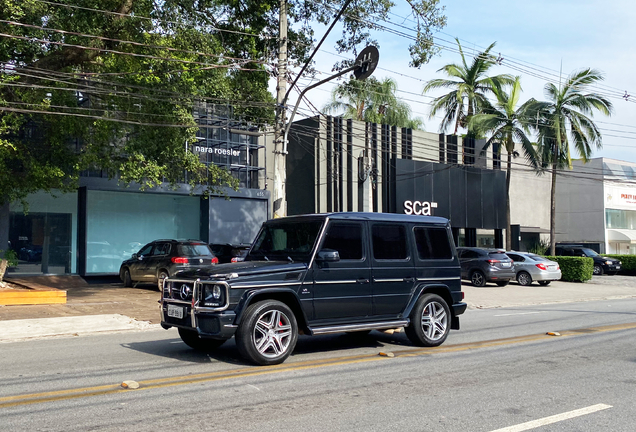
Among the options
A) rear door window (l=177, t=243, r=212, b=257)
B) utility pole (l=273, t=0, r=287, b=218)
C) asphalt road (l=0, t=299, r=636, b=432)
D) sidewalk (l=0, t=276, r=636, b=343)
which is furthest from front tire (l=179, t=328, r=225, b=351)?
rear door window (l=177, t=243, r=212, b=257)

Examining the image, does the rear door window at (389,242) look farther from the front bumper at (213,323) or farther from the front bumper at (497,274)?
the front bumper at (497,274)

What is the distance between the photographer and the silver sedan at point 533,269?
27469mm

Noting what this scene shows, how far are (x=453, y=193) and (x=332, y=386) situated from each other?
3108 centimetres

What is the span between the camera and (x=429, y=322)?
9875 mm

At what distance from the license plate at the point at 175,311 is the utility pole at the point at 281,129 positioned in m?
9.16

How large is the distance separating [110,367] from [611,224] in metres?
49.0

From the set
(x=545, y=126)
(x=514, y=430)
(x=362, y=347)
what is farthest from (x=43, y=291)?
(x=545, y=126)

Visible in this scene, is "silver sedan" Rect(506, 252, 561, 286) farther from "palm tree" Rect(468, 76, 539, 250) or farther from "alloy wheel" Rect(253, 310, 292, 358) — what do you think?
"alloy wheel" Rect(253, 310, 292, 358)

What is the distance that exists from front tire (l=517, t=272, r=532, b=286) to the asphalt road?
17100mm

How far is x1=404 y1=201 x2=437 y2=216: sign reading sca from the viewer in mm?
34344

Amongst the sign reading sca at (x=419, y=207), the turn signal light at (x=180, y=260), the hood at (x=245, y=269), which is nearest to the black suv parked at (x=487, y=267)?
the sign reading sca at (x=419, y=207)

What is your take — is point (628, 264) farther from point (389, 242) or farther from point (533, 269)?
point (389, 242)

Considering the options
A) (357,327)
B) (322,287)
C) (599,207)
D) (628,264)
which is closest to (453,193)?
(628,264)

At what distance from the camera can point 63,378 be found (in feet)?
24.8
